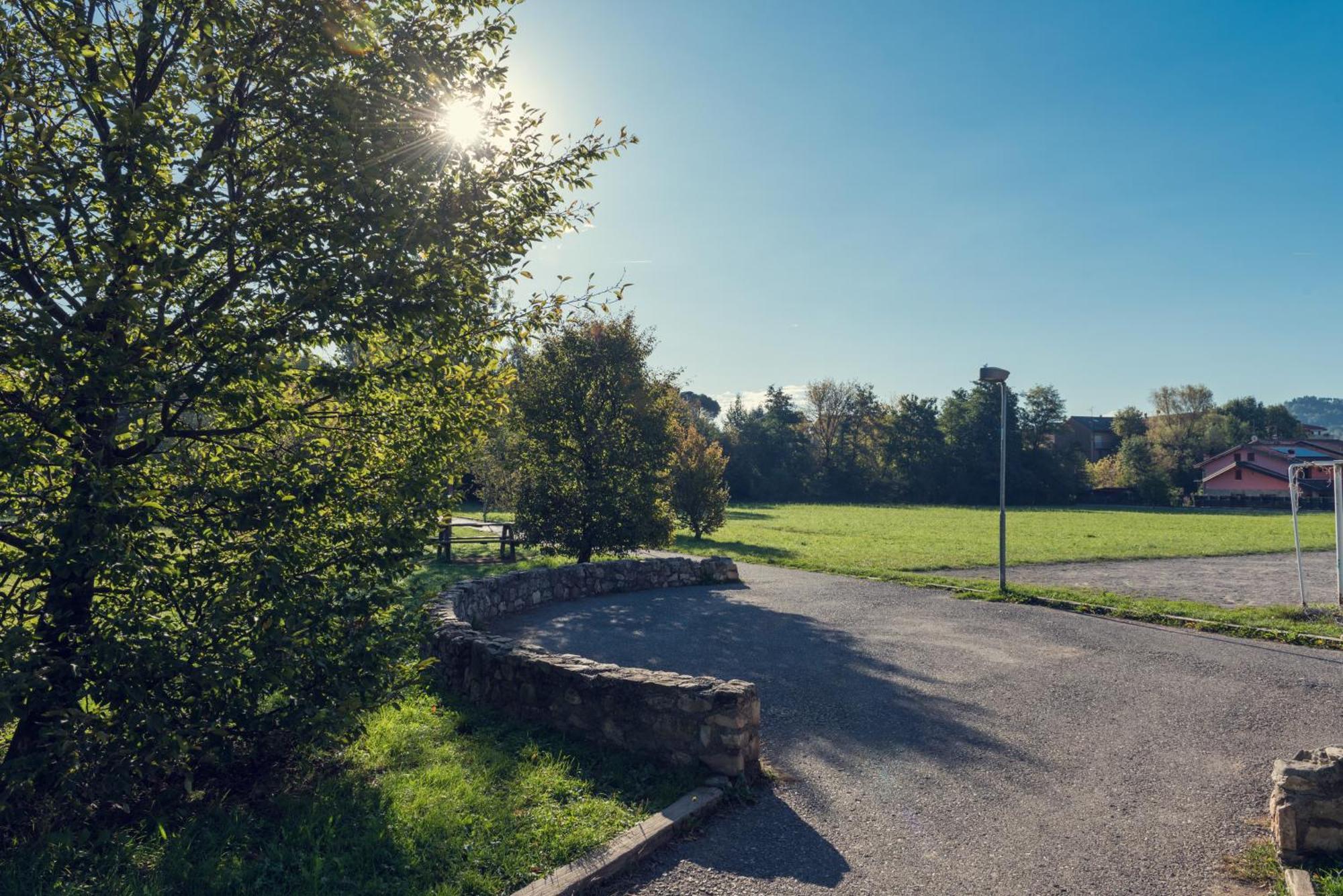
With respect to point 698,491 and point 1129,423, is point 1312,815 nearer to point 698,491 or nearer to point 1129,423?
point 698,491

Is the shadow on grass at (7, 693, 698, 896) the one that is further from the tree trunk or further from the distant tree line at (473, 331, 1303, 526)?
the distant tree line at (473, 331, 1303, 526)

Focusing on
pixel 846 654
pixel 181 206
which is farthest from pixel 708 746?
pixel 181 206

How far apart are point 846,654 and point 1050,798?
→ 4.57 meters

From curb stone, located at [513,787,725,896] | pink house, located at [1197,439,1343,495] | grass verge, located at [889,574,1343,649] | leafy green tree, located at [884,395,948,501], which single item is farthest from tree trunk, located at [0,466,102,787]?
pink house, located at [1197,439,1343,495]

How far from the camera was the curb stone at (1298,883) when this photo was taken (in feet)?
13.7

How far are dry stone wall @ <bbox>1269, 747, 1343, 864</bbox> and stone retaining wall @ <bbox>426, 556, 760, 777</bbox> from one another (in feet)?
11.9

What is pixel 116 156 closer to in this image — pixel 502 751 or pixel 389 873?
pixel 389 873

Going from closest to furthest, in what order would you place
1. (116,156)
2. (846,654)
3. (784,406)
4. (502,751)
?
(116,156) < (502,751) < (846,654) < (784,406)

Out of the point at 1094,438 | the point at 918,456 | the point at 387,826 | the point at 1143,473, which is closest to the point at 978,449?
the point at 918,456

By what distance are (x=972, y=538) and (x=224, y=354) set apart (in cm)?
3120

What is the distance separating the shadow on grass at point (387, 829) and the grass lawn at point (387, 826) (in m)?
0.01

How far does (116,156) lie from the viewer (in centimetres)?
429

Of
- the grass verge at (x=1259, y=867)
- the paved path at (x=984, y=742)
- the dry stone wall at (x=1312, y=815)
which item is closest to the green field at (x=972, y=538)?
the paved path at (x=984, y=742)

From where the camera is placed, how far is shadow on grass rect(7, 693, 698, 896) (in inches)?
163
